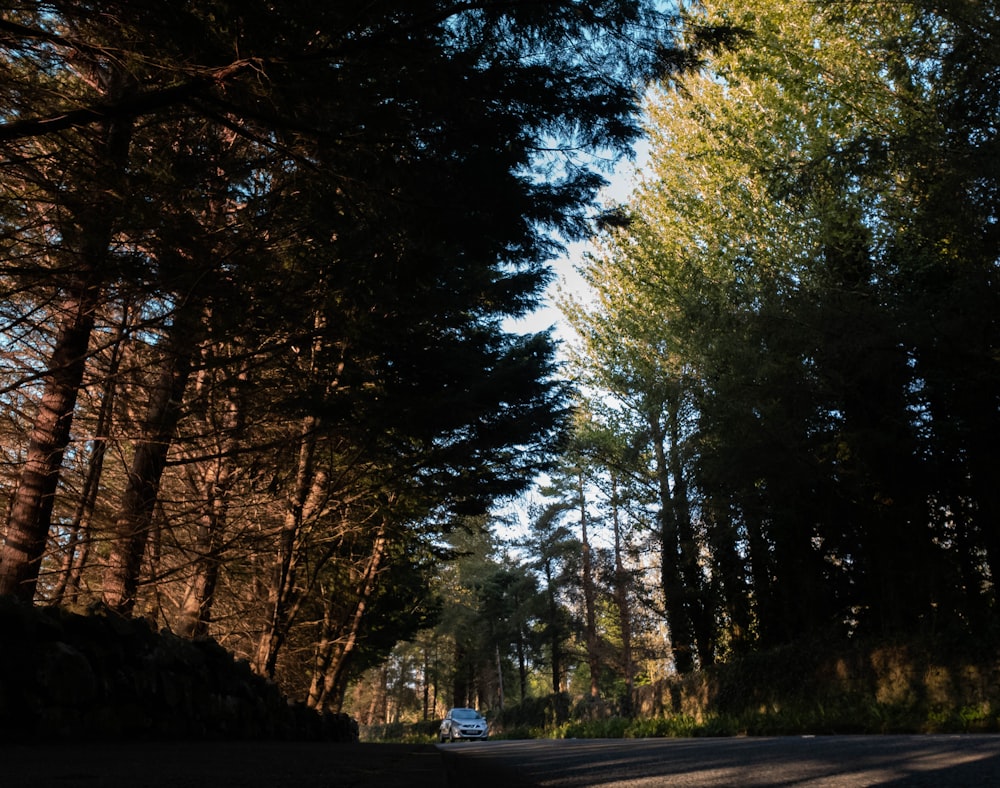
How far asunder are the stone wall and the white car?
81.2ft

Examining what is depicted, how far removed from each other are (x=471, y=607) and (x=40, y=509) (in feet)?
147

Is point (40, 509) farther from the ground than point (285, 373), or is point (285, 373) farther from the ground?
point (285, 373)

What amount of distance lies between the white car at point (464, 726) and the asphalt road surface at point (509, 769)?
2466cm

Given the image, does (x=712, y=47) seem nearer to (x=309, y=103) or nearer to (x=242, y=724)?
(x=309, y=103)

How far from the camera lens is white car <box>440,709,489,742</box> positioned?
29297 mm

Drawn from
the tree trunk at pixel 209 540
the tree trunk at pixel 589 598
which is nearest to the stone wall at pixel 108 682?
the tree trunk at pixel 209 540

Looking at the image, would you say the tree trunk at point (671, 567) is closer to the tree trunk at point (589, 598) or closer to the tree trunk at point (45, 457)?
the tree trunk at point (589, 598)

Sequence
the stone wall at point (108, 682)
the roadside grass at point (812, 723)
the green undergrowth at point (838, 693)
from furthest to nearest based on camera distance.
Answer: the green undergrowth at point (838, 693) < the roadside grass at point (812, 723) < the stone wall at point (108, 682)

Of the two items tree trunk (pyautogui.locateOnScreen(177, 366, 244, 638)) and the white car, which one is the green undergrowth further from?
the white car

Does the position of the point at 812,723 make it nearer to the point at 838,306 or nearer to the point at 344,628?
the point at 838,306

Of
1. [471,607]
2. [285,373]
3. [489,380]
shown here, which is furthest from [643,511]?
[471,607]

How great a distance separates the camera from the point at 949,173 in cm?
Result: 973

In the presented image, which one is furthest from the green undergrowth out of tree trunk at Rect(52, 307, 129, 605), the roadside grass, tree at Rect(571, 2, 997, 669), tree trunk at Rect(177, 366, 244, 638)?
tree trunk at Rect(52, 307, 129, 605)

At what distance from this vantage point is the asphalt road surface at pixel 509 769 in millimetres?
2469
